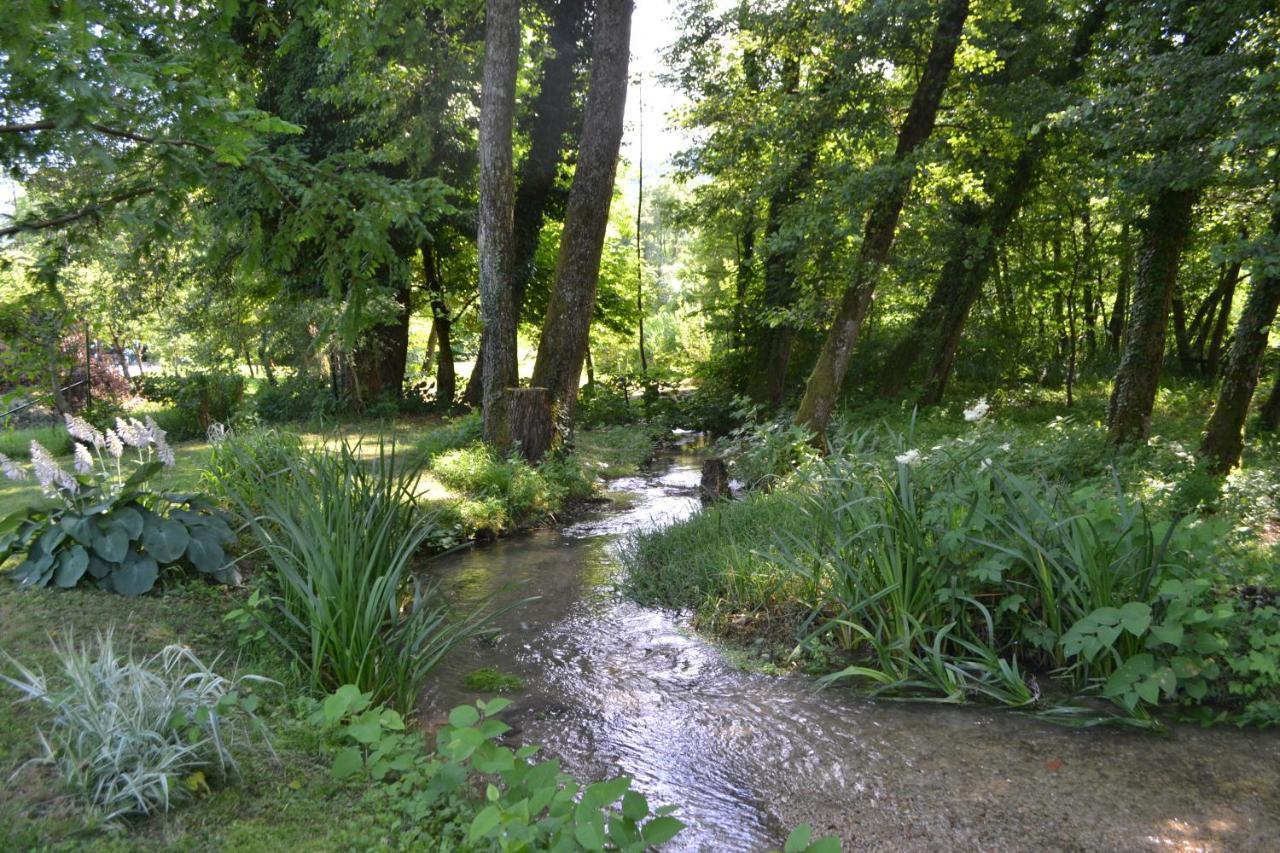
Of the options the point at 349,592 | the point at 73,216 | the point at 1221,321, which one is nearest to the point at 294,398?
the point at 73,216

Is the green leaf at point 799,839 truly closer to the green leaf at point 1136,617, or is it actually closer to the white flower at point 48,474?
the green leaf at point 1136,617

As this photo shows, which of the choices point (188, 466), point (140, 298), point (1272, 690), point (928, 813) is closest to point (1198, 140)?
point (1272, 690)

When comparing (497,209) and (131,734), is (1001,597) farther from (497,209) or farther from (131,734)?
(497,209)

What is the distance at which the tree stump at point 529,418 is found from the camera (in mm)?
8953

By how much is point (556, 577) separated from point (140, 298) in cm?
1114

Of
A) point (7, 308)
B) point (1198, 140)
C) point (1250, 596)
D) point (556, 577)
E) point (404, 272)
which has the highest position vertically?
point (1198, 140)

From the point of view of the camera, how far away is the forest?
2.54m

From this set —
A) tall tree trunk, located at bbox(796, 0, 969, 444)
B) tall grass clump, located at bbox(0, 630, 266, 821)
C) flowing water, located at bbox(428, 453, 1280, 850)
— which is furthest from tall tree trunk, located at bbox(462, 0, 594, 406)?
tall grass clump, located at bbox(0, 630, 266, 821)

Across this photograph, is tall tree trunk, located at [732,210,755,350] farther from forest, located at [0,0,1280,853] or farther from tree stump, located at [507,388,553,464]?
tree stump, located at [507,388,553,464]

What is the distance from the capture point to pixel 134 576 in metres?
3.94

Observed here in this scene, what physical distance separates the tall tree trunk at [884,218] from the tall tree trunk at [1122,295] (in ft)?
20.9

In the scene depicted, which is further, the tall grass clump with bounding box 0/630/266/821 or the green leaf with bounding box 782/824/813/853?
the tall grass clump with bounding box 0/630/266/821

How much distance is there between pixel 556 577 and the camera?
20.3 feet

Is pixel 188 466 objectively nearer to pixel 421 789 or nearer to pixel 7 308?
pixel 7 308
